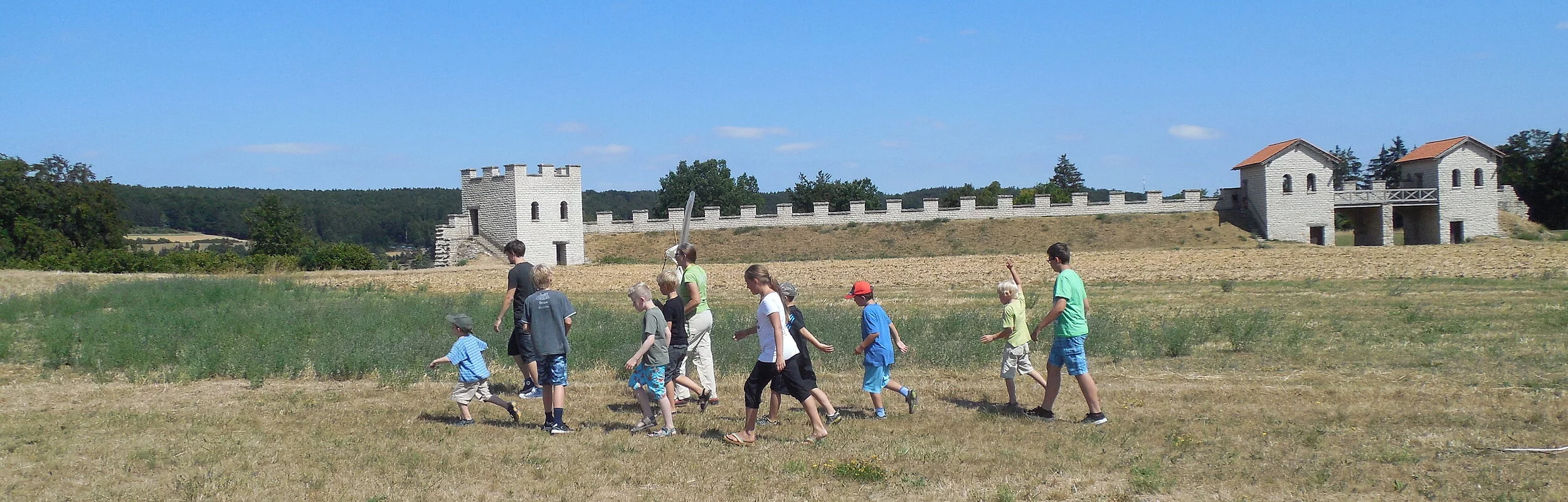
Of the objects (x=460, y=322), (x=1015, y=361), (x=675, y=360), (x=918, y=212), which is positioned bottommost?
(x=1015, y=361)

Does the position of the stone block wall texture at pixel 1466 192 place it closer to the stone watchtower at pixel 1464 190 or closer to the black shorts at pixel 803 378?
the stone watchtower at pixel 1464 190

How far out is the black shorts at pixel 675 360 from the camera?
351 inches

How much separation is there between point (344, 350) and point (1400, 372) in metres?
12.0

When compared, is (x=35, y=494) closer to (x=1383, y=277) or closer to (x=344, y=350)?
(x=344, y=350)

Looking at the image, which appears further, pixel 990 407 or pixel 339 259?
pixel 339 259

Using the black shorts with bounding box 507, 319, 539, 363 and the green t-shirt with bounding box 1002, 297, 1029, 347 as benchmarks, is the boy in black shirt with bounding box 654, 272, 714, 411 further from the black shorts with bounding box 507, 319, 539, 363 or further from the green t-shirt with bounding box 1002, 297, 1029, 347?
the green t-shirt with bounding box 1002, 297, 1029, 347

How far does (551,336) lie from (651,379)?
0.91m

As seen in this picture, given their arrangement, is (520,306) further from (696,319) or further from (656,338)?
(656,338)

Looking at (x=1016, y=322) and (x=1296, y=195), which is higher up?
(x=1296, y=195)

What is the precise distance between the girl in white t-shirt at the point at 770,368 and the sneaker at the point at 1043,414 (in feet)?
7.00

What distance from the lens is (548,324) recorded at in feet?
27.3

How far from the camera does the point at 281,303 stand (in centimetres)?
2041

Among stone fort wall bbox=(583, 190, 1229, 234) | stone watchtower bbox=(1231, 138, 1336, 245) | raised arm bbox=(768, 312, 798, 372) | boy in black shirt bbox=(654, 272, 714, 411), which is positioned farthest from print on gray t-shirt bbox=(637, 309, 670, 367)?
stone watchtower bbox=(1231, 138, 1336, 245)

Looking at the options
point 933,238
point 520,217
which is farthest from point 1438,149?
point 520,217
